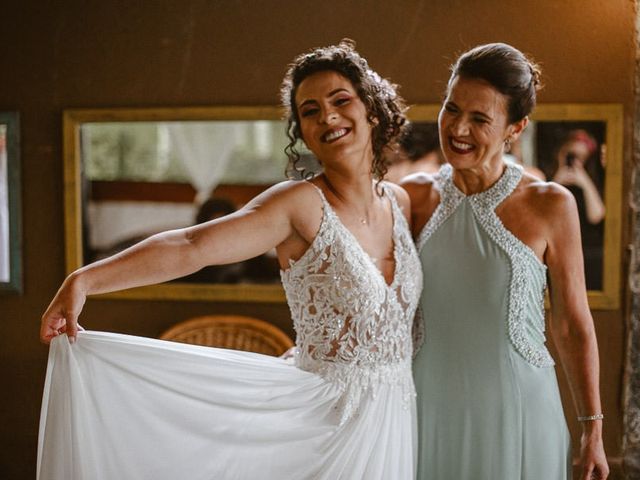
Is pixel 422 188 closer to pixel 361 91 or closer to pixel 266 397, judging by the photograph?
pixel 361 91

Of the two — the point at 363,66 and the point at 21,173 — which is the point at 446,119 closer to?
the point at 363,66

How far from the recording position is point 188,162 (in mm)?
3354

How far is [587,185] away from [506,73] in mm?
1530

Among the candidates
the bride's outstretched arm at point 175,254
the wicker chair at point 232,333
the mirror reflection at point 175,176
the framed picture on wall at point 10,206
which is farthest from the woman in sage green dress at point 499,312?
the framed picture on wall at point 10,206

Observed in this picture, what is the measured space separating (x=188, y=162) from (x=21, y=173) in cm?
88

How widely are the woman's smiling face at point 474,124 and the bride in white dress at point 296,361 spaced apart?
7.3 inches

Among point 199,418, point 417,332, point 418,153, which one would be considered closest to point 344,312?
point 417,332

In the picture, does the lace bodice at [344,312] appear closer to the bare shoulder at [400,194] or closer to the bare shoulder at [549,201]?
the bare shoulder at [400,194]

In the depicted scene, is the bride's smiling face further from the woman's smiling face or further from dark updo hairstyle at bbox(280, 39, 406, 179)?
the woman's smiling face

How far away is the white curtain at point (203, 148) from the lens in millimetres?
3287

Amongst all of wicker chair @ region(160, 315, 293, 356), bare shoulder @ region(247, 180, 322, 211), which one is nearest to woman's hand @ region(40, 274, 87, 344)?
bare shoulder @ region(247, 180, 322, 211)

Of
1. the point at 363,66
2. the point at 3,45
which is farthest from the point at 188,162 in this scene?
the point at 363,66

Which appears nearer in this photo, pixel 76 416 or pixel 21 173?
pixel 76 416

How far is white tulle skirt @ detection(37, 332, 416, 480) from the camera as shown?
1517 mm
